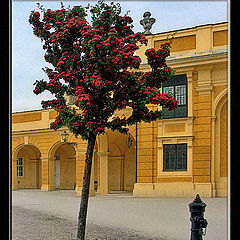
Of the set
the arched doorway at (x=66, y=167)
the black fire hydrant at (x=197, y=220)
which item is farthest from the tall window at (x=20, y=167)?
the black fire hydrant at (x=197, y=220)

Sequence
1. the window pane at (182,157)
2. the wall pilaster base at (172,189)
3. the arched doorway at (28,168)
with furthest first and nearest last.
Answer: the arched doorway at (28,168), the window pane at (182,157), the wall pilaster base at (172,189)

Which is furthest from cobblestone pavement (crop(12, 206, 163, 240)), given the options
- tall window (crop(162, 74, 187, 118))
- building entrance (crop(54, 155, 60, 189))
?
building entrance (crop(54, 155, 60, 189))

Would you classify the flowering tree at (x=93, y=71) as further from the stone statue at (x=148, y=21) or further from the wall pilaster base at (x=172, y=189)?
the stone statue at (x=148, y=21)

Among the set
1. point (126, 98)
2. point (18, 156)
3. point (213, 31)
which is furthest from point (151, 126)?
point (18, 156)

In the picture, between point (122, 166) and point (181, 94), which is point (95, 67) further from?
point (122, 166)

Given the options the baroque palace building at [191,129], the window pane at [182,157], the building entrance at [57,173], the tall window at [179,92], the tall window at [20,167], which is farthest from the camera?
the tall window at [20,167]

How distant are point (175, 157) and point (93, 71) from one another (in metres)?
10.9

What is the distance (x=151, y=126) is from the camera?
57.8 ft

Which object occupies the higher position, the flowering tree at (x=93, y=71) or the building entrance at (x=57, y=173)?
the flowering tree at (x=93, y=71)

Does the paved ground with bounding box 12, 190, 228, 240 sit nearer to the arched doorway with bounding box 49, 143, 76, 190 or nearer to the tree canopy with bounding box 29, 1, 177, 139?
the tree canopy with bounding box 29, 1, 177, 139

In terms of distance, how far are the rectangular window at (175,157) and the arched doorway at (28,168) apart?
531 inches

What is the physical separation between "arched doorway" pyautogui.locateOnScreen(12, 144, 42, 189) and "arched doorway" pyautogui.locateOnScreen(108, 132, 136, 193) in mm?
6726

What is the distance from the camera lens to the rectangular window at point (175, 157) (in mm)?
16969
